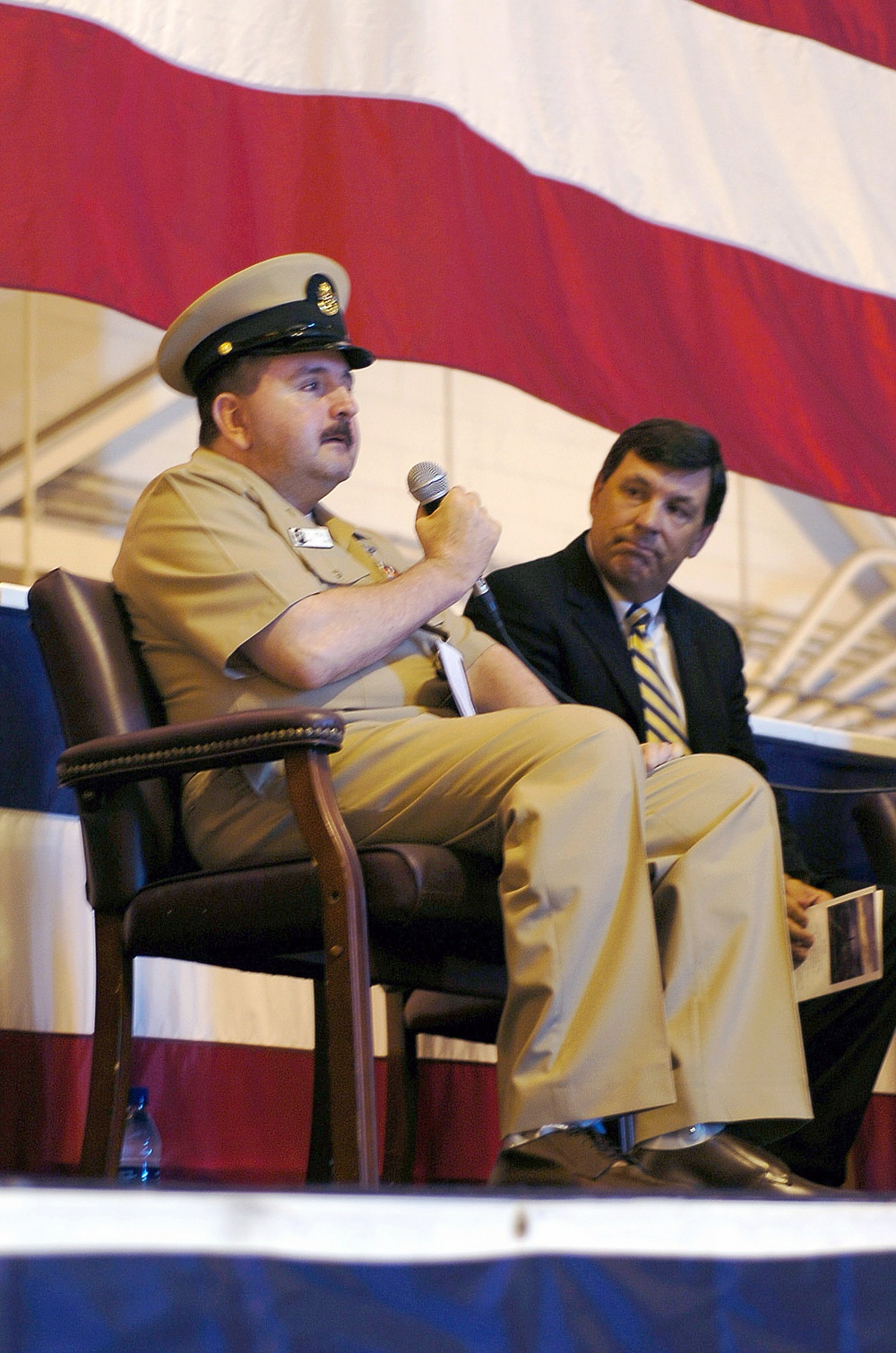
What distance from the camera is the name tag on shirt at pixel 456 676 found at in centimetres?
183

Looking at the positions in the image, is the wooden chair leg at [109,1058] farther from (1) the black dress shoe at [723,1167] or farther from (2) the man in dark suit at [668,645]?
(2) the man in dark suit at [668,645]

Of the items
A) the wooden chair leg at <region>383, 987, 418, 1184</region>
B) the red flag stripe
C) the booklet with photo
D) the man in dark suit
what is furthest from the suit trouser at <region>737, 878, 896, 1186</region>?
the red flag stripe

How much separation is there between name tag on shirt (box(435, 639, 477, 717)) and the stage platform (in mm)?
1090

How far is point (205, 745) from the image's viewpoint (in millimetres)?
1508

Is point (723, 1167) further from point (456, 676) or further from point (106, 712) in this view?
point (106, 712)

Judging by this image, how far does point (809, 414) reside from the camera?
3.04 metres

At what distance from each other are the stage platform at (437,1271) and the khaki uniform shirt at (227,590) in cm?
99

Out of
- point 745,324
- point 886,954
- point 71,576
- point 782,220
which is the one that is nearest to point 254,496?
point 71,576

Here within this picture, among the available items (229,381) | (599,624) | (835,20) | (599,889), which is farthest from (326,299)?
(835,20)

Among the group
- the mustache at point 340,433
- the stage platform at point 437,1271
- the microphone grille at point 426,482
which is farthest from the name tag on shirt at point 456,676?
the stage platform at point 437,1271

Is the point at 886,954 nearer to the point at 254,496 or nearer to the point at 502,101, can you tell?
the point at 254,496

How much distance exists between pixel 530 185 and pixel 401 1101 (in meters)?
1.63

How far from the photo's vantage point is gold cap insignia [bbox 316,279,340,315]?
6.47 ft

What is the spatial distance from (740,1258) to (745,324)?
2545 mm
